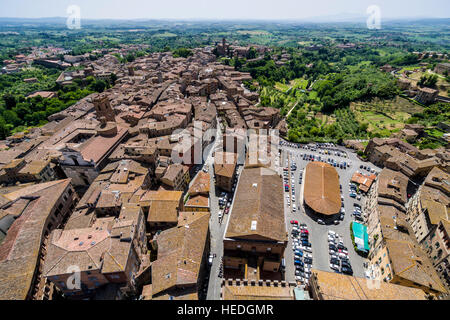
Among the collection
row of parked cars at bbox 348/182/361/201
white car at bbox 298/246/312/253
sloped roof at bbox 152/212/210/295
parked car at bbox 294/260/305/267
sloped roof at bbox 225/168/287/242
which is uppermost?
sloped roof at bbox 225/168/287/242

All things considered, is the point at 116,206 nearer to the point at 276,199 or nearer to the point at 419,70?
the point at 276,199

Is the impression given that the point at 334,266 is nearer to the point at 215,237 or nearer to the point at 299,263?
the point at 299,263

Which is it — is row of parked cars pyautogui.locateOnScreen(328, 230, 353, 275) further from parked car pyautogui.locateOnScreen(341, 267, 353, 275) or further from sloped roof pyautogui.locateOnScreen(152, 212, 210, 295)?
sloped roof pyautogui.locateOnScreen(152, 212, 210, 295)

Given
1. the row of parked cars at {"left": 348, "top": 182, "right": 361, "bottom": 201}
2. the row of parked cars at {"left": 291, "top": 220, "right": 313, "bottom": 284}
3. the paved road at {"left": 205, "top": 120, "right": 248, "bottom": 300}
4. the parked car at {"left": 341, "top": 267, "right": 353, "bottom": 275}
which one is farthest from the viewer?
the row of parked cars at {"left": 348, "top": 182, "right": 361, "bottom": 201}

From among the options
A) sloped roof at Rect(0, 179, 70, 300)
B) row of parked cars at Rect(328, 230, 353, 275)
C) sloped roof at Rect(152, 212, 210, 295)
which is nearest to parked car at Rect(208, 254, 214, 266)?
sloped roof at Rect(152, 212, 210, 295)

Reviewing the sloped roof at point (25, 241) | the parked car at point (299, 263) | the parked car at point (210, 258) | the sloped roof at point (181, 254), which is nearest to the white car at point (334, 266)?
the parked car at point (299, 263)

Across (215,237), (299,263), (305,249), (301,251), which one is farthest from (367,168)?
(215,237)

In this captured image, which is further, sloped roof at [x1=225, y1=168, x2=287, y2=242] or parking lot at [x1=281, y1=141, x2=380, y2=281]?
parking lot at [x1=281, y1=141, x2=380, y2=281]

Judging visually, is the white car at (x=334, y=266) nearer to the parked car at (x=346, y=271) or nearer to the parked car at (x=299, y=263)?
the parked car at (x=346, y=271)

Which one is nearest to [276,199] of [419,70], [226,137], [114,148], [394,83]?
[226,137]
